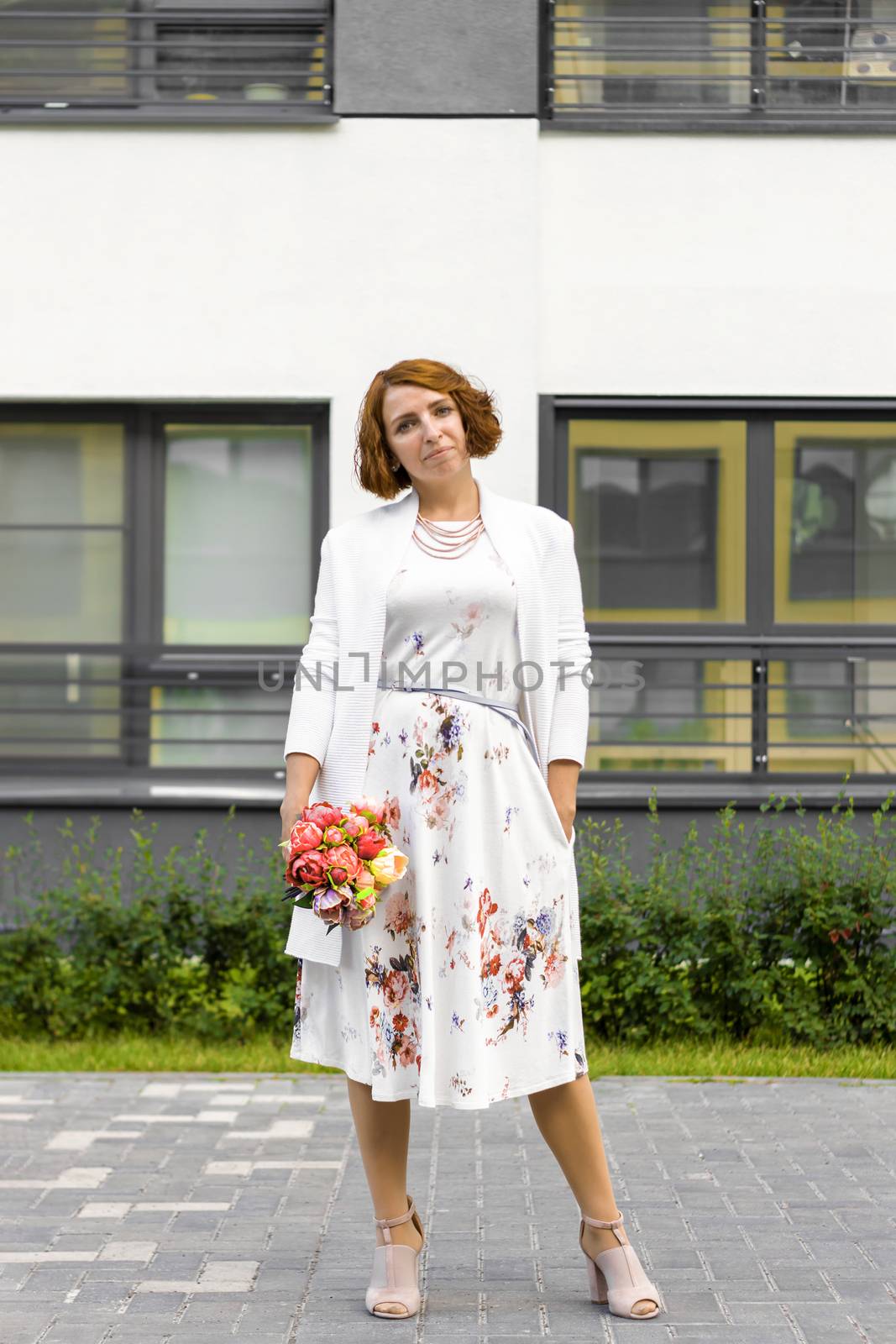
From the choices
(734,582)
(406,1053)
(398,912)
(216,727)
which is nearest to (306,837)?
(398,912)

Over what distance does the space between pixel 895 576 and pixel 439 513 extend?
5.79 meters

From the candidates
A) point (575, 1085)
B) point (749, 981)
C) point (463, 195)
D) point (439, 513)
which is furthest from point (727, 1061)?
point (463, 195)

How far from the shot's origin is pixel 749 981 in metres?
6.10

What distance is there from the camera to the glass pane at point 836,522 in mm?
8875

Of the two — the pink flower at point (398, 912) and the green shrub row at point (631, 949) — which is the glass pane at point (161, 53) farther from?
the pink flower at point (398, 912)

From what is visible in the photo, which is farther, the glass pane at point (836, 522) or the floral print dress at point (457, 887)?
the glass pane at point (836, 522)

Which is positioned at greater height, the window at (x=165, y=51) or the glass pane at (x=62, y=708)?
the window at (x=165, y=51)

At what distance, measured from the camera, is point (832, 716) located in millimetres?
8812

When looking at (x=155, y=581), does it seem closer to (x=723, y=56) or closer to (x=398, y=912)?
(x=723, y=56)

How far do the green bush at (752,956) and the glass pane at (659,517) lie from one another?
278 centimetres

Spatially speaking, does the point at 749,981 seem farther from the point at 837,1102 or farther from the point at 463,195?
the point at 463,195

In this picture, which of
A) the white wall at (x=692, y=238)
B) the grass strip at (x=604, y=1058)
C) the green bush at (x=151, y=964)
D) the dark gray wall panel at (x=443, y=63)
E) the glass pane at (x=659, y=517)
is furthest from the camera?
the glass pane at (x=659, y=517)

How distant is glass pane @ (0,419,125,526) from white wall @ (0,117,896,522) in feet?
1.34

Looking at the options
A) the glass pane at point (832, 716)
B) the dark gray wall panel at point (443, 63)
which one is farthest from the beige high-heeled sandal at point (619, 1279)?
the dark gray wall panel at point (443, 63)
